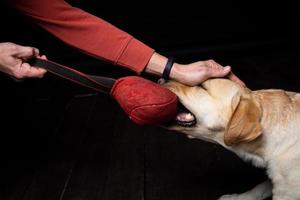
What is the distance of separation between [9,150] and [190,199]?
48.7 inches

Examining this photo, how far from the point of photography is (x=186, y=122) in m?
1.62

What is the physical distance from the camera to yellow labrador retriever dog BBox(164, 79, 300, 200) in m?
1.56

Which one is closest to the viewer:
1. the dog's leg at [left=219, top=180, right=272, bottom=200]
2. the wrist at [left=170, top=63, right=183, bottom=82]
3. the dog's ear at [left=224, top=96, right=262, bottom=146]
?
the dog's ear at [left=224, top=96, right=262, bottom=146]

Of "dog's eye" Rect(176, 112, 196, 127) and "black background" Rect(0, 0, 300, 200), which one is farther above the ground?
"dog's eye" Rect(176, 112, 196, 127)

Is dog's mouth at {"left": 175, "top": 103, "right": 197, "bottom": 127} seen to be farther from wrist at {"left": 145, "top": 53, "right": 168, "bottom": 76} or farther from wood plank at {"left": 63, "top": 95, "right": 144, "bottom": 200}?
wood plank at {"left": 63, "top": 95, "right": 144, "bottom": 200}

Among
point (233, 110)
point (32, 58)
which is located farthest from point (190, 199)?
point (32, 58)

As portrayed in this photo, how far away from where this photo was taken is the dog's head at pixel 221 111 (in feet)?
4.83

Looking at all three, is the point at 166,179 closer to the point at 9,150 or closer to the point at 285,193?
the point at 285,193

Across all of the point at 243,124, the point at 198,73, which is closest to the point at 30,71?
the point at 198,73

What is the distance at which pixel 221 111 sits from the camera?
1568 mm

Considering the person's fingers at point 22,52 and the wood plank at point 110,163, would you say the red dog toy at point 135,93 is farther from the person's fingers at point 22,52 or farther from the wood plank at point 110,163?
the wood plank at point 110,163

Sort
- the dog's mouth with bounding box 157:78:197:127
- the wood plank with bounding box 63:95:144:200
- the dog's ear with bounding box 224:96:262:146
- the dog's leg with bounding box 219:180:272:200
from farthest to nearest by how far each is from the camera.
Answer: the wood plank with bounding box 63:95:144:200 → the dog's leg with bounding box 219:180:272:200 → the dog's mouth with bounding box 157:78:197:127 → the dog's ear with bounding box 224:96:262:146

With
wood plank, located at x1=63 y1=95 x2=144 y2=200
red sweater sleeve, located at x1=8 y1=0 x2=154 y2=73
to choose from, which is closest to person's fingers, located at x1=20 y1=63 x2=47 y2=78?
red sweater sleeve, located at x1=8 y1=0 x2=154 y2=73

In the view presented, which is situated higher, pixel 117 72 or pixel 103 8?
pixel 103 8
